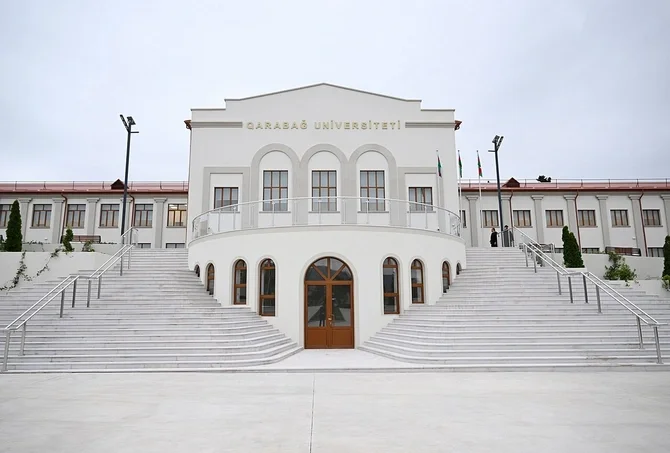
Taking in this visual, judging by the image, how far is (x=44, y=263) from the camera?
18828mm

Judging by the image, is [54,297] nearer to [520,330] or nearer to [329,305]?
[329,305]

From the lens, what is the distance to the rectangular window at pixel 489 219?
29.2 metres

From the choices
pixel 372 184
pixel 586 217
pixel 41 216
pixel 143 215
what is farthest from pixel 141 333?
pixel 586 217

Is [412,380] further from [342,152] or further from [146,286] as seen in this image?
[342,152]

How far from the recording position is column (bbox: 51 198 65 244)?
1164 inches

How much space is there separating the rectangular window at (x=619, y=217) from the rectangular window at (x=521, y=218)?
540cm

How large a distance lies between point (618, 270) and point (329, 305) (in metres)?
14.1

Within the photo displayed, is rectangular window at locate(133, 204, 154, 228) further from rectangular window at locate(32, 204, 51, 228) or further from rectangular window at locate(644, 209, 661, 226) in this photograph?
rectangular window at locate(644, 209, 661, 226)

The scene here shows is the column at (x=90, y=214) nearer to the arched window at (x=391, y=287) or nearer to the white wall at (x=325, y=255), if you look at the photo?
the white wall at (x=325, y=255)

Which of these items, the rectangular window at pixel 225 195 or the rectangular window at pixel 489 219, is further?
the rectangular window at pixel 489 219

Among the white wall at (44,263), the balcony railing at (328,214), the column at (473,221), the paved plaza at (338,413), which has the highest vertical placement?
the column at (473,221)

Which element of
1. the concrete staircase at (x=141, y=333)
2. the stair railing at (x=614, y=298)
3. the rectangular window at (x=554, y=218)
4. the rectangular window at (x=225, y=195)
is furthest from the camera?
the rectangular window at (x=554, y=218)

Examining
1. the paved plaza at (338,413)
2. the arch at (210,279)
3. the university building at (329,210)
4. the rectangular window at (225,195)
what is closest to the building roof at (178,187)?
the university building at (329,210)

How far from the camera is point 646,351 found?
12062 millimetres
